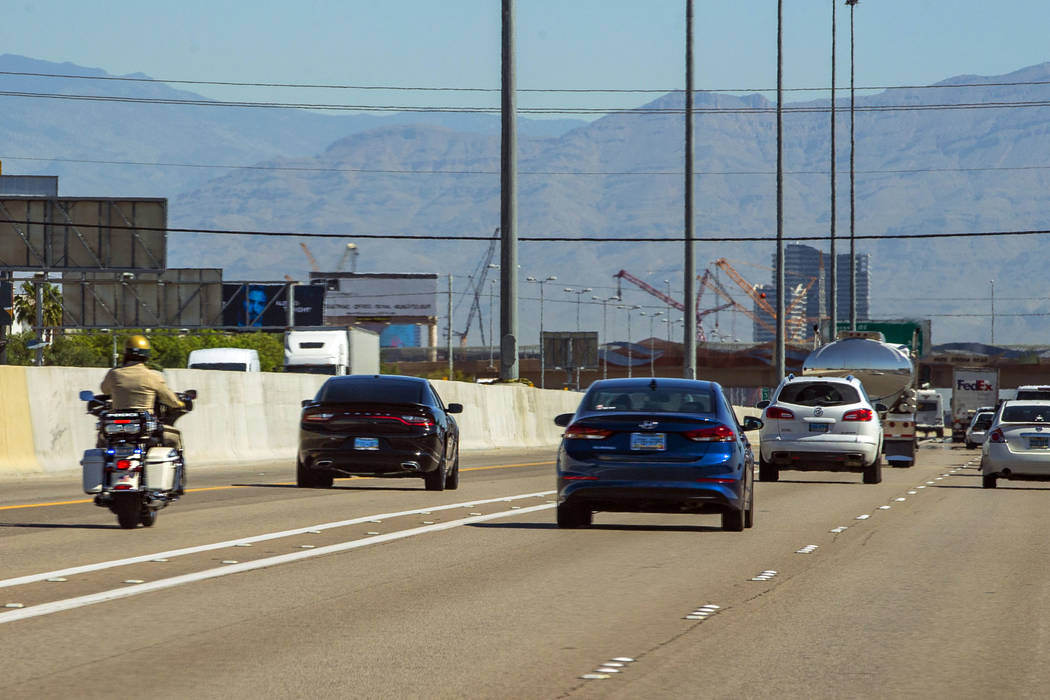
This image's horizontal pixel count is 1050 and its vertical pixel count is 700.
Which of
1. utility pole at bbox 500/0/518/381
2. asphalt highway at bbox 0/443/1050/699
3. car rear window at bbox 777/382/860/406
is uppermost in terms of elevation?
utility pole at bbox 500/0/518/381

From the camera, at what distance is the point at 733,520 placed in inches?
688

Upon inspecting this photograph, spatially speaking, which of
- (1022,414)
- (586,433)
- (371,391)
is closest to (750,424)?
(586,433)

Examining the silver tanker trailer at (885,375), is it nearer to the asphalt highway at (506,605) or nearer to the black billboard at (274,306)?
the asphalt highway at (506,605)

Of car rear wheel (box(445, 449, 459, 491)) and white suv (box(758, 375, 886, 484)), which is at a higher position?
white suv (box(758, 375, 886, 484))

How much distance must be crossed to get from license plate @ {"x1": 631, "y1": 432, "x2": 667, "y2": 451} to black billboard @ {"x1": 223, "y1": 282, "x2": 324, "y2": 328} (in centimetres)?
10463

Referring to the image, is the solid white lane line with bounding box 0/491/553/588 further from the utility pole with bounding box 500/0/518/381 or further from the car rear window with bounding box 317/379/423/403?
the utility pole with bounding box 500/0/518/381

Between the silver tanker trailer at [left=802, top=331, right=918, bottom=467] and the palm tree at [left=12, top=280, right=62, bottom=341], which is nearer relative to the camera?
the silver tanker trailer at [left=802, top=331, right=918, bottom=467]

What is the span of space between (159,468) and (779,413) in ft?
50.8

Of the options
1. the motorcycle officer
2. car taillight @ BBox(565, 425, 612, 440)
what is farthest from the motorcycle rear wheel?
car taillight @ BBox(565, 425, 612, 440)

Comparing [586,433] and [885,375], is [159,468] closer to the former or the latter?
[586,433]

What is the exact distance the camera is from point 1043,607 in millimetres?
11836

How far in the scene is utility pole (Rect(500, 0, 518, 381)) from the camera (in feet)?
139

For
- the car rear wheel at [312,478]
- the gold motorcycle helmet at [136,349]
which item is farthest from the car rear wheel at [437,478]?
the gold motorcycle helmet at [136,349]

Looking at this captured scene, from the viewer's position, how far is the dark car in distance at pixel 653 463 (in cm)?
1684
